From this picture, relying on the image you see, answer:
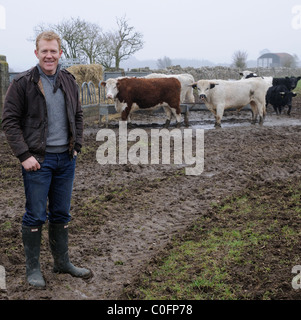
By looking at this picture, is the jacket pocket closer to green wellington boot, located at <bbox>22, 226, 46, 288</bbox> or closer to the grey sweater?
the grey sweater

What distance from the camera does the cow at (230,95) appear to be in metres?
12.8

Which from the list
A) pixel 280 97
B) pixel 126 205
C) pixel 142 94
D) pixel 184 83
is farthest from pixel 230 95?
pixel 126 205

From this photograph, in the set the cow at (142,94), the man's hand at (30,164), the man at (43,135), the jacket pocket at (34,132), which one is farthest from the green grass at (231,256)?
the cow at (142,94)

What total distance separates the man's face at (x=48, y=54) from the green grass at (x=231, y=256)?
6.26ft

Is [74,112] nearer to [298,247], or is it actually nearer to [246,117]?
[298,247]

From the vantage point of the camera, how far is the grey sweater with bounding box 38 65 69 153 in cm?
336

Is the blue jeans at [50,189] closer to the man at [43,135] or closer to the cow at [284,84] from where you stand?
the man at [43,135]

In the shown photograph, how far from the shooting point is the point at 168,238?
471 centimetres

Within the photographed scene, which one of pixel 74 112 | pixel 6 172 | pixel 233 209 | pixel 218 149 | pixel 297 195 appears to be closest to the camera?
pixel 74 112

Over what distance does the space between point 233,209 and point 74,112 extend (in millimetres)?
2759

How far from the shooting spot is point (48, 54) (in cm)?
328

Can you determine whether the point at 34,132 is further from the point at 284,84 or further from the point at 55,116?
the point at 284,84

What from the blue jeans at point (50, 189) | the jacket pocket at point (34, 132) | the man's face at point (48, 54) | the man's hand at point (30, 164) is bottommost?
the blue jeans at point (50, 189)

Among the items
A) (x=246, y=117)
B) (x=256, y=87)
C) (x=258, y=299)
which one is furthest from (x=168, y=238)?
(x=246, y=117)
